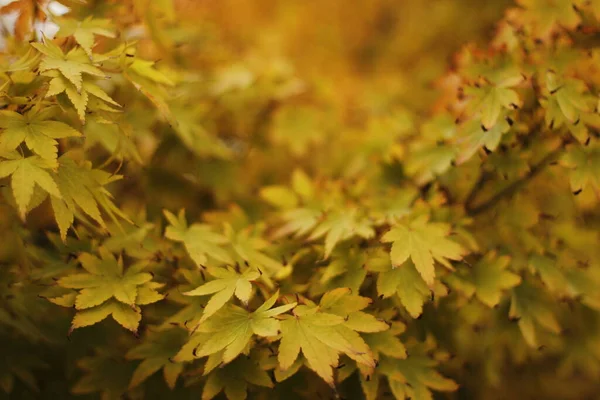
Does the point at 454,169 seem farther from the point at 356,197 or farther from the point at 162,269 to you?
the point at 162,269

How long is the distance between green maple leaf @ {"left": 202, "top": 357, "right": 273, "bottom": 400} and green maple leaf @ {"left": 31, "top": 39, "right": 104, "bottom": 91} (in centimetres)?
63

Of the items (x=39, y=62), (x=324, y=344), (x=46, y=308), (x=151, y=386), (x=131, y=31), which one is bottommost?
(x=151, y=386)

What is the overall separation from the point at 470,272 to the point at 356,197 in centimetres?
37

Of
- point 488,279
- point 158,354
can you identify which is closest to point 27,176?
point 158,354

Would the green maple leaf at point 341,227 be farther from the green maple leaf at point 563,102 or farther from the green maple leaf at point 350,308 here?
the green maple leaf at point 563,102

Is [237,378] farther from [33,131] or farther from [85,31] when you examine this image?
[85,31]

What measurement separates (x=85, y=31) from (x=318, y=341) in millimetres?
828

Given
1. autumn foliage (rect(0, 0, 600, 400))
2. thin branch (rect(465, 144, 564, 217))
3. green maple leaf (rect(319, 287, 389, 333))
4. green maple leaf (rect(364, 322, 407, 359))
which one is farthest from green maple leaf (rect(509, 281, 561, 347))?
green maple leaf (rect(319, 287, 389, 333))

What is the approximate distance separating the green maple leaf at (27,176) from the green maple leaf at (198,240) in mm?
289

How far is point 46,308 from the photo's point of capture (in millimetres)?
1191

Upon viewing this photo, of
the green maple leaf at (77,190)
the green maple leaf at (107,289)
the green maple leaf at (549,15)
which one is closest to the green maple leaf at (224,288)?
the green maple leaf at (107,289)

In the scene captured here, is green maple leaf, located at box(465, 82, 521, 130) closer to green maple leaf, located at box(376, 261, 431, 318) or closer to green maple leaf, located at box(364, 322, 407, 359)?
green maple leaf, located at box(376, 261, 431, 318)

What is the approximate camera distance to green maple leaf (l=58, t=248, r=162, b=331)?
1.02 metres

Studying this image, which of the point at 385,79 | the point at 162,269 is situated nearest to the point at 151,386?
the point at 162,269
